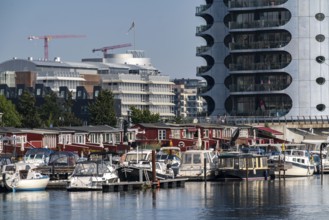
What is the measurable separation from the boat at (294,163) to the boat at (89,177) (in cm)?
2650

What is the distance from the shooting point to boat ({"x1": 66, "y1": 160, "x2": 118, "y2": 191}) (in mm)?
114688

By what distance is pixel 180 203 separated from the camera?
4131 inches

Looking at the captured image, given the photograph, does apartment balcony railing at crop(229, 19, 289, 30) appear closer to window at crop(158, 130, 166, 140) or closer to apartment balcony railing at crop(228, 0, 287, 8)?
apartment balcony railing at crop(228, 0, 287, 8)

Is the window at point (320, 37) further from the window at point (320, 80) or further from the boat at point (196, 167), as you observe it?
the boat at point (196, 167)

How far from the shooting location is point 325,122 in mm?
194750

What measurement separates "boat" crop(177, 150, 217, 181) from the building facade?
6623 cm

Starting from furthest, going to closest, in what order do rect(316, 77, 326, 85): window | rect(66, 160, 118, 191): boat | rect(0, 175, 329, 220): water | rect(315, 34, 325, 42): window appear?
1. rect(316, 77, 326, 85): window
2. rect(315, 34, 325, 42): window
3. rect(66, 160, 118, 191): boat
4. rect(0, 175, 329, 220): water

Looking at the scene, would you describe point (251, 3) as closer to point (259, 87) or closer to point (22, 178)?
point (259, 87)

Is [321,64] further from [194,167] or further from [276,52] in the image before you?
[194,167]

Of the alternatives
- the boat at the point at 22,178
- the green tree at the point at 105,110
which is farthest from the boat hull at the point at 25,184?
the green tree at the point at 105,110

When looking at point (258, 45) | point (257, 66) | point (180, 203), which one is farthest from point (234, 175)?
point (257, 66)

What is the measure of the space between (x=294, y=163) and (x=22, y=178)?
34511 mm

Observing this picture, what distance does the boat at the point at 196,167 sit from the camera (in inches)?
5084

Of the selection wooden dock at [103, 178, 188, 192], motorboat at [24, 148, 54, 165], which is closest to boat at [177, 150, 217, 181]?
wooden dock at [103, 178, 188, 192]
